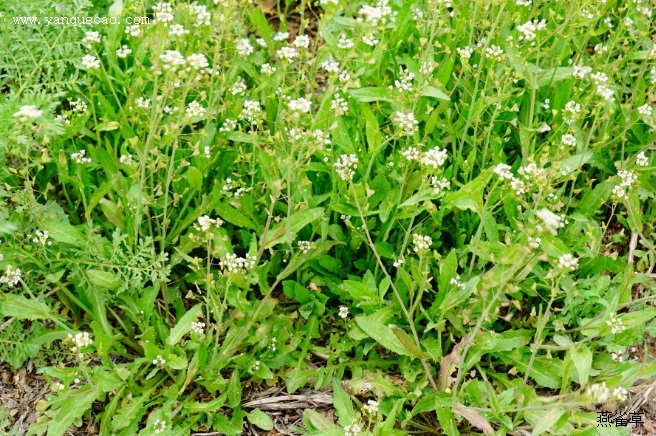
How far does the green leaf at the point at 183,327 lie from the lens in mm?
3275

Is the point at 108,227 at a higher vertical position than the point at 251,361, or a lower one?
higher

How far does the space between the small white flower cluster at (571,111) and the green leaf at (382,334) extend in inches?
55.8

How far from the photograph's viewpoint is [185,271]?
12.5 feet

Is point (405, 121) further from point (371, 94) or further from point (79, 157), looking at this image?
point (79, 157)

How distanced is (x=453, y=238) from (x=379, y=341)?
2.73ft

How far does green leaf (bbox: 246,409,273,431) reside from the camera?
3.34 m

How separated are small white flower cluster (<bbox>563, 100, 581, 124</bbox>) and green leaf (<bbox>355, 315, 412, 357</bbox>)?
142cm

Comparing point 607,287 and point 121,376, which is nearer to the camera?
point 121,376

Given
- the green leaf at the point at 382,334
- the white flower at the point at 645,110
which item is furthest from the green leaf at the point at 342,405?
the white flower at the point at 645,110

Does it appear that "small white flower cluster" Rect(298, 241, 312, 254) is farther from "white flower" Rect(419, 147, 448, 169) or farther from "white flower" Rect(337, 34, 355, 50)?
"white flower" Rect(337, 34, 355, 50)

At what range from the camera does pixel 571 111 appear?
3537mm

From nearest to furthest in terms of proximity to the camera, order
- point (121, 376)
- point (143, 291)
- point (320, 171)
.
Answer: point (121, 376) → point (143, 291) → point (320, 171)

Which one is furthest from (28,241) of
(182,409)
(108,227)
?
(182,409)

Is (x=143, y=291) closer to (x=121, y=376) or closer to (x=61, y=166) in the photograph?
(x=121, y=376)
